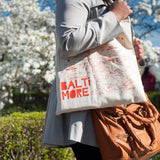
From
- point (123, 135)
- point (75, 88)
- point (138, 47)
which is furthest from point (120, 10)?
point (123, 135)

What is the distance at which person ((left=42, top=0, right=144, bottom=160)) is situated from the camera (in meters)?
1.19

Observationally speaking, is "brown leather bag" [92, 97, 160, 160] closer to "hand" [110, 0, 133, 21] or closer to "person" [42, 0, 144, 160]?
"person" [42, 0, 144, 160]

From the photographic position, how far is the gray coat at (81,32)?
1187 millimetres

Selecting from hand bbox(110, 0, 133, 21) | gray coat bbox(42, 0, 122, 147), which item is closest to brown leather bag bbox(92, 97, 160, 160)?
gray coat bbox(42, 0, 122, 147)

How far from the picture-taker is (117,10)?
1273mm

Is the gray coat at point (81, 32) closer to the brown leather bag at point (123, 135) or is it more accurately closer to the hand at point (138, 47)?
the brown leather bag at point (123, 135)

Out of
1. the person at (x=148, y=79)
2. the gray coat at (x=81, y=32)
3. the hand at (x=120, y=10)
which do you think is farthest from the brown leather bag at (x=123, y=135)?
the person at (x=148, y=79)

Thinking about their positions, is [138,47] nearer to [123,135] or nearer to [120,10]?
[120,10]

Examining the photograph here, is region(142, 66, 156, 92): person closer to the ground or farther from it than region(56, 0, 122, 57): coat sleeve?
farther from it

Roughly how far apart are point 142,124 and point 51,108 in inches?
19.4

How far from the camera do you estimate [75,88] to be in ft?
3.93

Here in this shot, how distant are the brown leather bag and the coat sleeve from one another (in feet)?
1.05

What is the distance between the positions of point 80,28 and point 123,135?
54 centimetres

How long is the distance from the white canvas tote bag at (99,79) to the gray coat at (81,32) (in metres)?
0.05
